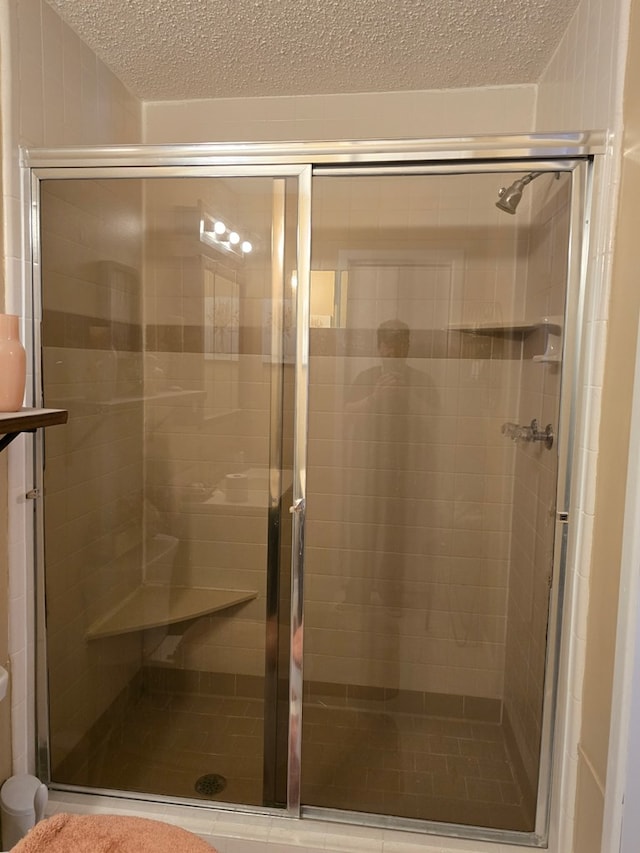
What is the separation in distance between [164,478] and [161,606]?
42 centimetres

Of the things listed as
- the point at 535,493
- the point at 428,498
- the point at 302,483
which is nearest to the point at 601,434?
the point at 535,493

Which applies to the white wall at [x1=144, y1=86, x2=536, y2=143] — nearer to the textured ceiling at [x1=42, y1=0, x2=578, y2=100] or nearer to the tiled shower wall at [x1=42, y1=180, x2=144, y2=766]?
the textured ceiling at [x1=42, y1=0, x2=578, y2=100]

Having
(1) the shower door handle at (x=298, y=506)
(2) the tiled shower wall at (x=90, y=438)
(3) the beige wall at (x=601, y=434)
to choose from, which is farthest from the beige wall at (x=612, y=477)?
(2) the tiled shower wall at (x=90, y=438)

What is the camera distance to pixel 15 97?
151 cm

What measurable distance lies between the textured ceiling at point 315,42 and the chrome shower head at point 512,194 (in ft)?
1.57

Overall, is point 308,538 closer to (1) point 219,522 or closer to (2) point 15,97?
(1) point 219,522

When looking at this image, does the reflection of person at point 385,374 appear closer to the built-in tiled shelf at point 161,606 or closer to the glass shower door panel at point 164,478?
the glass shower door panel at point 164,478

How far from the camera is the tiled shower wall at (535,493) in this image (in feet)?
5.05

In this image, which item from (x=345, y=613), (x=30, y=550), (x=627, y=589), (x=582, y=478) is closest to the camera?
(x=627, y=589)

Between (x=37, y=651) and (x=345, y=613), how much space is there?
35.6 inches

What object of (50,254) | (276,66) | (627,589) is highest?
(276,66)

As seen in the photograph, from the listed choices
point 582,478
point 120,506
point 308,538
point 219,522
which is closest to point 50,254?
point 120,506

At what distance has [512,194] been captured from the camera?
1.59 metres

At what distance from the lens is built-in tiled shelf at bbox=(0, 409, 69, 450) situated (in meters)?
1.24
